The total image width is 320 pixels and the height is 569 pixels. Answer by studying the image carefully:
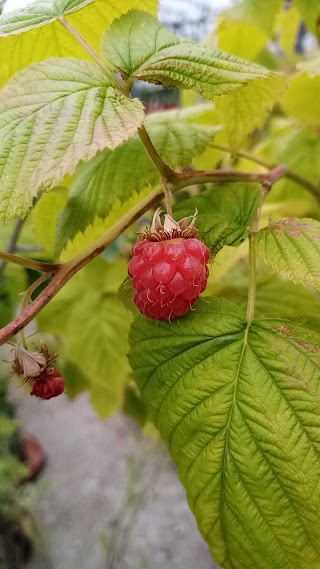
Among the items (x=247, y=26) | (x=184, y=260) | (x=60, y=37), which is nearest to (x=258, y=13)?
(x=247, y=26)

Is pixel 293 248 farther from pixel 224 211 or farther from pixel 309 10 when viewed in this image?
pixel 309 10

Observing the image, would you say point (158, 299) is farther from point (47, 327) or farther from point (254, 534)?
point (47, 327)

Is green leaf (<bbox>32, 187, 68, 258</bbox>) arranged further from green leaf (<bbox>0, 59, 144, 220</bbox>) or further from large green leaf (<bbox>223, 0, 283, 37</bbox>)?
large green leaf (<bbox>223, 0, 283, 37</bbox>)

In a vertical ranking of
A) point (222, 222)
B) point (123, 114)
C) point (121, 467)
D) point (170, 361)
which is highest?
point (123, 114)

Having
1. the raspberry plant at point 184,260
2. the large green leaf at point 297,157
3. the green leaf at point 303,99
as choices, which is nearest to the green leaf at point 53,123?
the raspberry plant at point 184,260

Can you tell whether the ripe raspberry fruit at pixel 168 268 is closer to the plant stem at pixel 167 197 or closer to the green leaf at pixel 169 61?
the plant stem at pixel 167 197

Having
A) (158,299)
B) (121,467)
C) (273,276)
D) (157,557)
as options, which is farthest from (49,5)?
(121,467)
